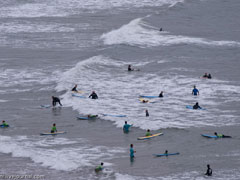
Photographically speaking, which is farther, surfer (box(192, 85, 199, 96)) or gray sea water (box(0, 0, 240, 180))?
surfer (box(192, 85, 199, 96))

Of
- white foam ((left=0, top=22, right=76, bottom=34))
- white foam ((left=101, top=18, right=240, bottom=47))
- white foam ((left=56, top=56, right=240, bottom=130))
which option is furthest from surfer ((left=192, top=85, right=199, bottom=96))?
white foam ((left=0, top=22, right=76, bottom=34))

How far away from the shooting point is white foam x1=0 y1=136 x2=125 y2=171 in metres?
30.8

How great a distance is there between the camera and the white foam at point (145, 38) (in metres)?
70.0

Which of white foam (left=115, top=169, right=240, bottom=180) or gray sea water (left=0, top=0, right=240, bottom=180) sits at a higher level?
gray sea water (left=0, top=0, right=240, bottom=180)

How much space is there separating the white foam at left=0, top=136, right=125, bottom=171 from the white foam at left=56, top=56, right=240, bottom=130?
19.2ft

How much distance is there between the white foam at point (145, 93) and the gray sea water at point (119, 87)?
0.29 ft

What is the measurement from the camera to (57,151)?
32938 mm

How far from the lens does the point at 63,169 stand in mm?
29969

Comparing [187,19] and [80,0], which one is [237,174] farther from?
[80,0]

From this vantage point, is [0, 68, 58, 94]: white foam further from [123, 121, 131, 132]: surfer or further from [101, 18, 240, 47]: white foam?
[101, 18, 240, 47]: white foam

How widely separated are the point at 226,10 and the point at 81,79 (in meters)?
49.6

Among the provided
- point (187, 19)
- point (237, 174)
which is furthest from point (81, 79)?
point (187, 19)

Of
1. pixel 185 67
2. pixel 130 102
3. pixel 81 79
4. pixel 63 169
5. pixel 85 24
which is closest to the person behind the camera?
pixel 63 169

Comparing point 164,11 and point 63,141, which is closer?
point 63,141
